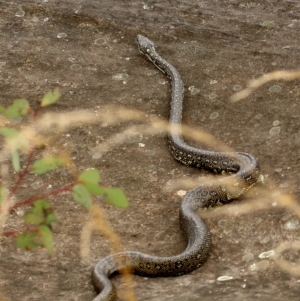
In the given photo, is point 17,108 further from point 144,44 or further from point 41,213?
point 144,44

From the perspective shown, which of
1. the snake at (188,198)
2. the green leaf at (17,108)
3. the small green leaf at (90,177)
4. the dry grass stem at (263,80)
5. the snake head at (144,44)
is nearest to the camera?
the small green leaf at (90,177)

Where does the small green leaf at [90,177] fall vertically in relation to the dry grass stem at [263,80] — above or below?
above

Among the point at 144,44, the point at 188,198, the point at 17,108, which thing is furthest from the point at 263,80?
the point at 17,108

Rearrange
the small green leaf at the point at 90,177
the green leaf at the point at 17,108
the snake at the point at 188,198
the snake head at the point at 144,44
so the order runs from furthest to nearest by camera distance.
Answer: the snake head at the point at 144,44 < the snake at the point at 188,198 < the green leaf at the point at 17,108 < the small green leaf at the point at 90,177

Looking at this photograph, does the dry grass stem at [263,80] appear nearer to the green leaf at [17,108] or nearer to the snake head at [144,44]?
the snake head at [144,44]

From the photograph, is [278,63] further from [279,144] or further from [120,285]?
[120,285]

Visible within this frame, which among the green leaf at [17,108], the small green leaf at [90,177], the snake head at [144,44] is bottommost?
the snake head at [144,44]

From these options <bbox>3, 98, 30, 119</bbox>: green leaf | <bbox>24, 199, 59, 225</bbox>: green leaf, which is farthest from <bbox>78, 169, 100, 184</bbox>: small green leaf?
<bbox>3, 98, 30, 119</bbox>: green leaf

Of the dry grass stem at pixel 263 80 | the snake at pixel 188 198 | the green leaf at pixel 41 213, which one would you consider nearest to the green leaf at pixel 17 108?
the green leaf at pixel 41 213

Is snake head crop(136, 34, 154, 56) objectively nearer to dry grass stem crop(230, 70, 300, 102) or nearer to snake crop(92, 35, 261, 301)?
snake crop(92, 35, 261, 301)
